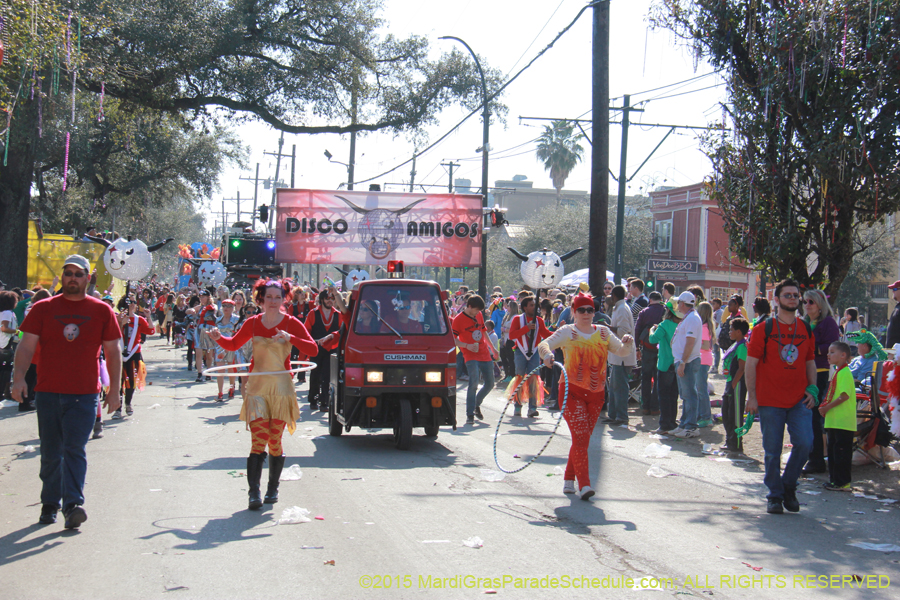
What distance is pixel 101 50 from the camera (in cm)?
1820

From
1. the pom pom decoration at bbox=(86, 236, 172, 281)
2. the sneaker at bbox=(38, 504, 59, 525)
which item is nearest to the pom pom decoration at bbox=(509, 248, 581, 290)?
the pom pom decoration at bbox=(86, 236, 172, 281)

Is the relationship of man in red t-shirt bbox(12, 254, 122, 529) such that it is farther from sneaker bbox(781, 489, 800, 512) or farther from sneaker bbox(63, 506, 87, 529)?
sneaker bbox(781, 489, 800, 512)

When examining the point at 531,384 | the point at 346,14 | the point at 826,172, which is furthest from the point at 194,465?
the point at 346,14

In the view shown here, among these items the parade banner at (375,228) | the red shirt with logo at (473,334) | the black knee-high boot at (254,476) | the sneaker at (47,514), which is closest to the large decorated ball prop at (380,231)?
the parade banner at (375,228)

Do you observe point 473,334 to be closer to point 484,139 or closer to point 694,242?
point 484,139

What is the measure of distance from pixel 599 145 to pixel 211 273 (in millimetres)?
18374

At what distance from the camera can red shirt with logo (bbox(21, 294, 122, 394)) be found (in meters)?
5.94

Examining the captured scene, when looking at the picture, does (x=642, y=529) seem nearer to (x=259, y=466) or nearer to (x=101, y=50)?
(x=259, y=466)

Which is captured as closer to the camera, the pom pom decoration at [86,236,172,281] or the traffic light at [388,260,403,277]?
the traffic light at [388,260,403,277]

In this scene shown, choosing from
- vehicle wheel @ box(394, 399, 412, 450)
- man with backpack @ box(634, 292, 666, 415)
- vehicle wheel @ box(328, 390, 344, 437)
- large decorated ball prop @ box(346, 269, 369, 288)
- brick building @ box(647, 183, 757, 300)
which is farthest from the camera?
brick building @ box(647, 183, 757, 300)

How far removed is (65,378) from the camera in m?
5.94

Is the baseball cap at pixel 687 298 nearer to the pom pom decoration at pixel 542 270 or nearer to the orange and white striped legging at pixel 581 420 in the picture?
the orange and white striped legging at pixel 581 420

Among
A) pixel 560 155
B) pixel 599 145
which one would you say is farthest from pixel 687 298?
pixel 560 155

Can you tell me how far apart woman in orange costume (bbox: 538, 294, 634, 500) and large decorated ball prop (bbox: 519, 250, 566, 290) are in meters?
7.85
